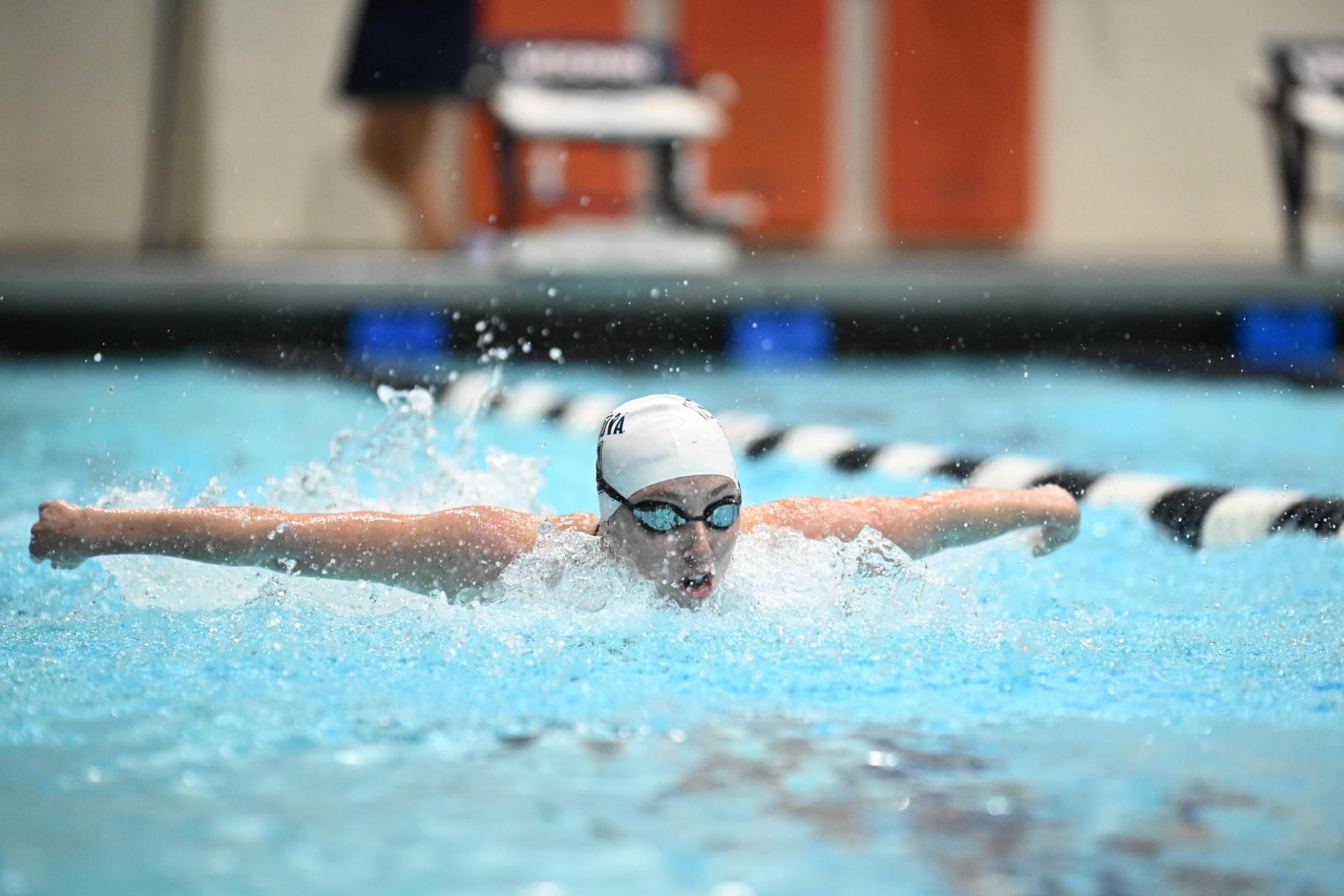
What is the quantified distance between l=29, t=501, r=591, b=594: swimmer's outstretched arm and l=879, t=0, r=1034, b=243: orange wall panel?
874 centimetres

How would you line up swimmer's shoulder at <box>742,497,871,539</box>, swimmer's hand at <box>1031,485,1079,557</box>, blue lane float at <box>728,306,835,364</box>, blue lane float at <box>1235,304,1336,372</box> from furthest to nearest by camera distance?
blue lane float at <box>1235,304,1336,372</box> < blue lane float at <box>728,306,835,364</box> < swimmer's hand at <box>1031,485,1079,557</box> < swimmer's shoulder at <box>742,497,871,539</box>

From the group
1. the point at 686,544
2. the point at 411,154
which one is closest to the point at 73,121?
the point at 411,154

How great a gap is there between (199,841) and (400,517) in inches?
41.6

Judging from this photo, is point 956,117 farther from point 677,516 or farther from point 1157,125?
point 677,516

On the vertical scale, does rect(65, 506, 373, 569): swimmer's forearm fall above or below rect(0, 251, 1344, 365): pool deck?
below

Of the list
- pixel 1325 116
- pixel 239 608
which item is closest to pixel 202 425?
pixel 239 608

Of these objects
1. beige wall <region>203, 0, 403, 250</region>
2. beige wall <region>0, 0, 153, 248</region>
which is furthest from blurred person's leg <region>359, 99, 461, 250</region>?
beige wall <region>0, 0, 153, 248</region>

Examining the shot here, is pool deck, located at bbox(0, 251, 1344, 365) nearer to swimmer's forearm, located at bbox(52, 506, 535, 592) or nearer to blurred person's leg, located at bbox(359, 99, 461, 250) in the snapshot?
blurred person's leg, located at bbox(359, 99, 461, 250)

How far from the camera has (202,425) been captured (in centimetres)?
613

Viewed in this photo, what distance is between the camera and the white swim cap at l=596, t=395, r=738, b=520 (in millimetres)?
2877

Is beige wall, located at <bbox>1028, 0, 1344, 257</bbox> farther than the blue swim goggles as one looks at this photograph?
Yes

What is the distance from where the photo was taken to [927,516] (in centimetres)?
321

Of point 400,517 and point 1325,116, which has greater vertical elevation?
point 1325,116

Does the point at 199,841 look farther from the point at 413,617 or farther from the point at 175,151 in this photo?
the point at 175,151
